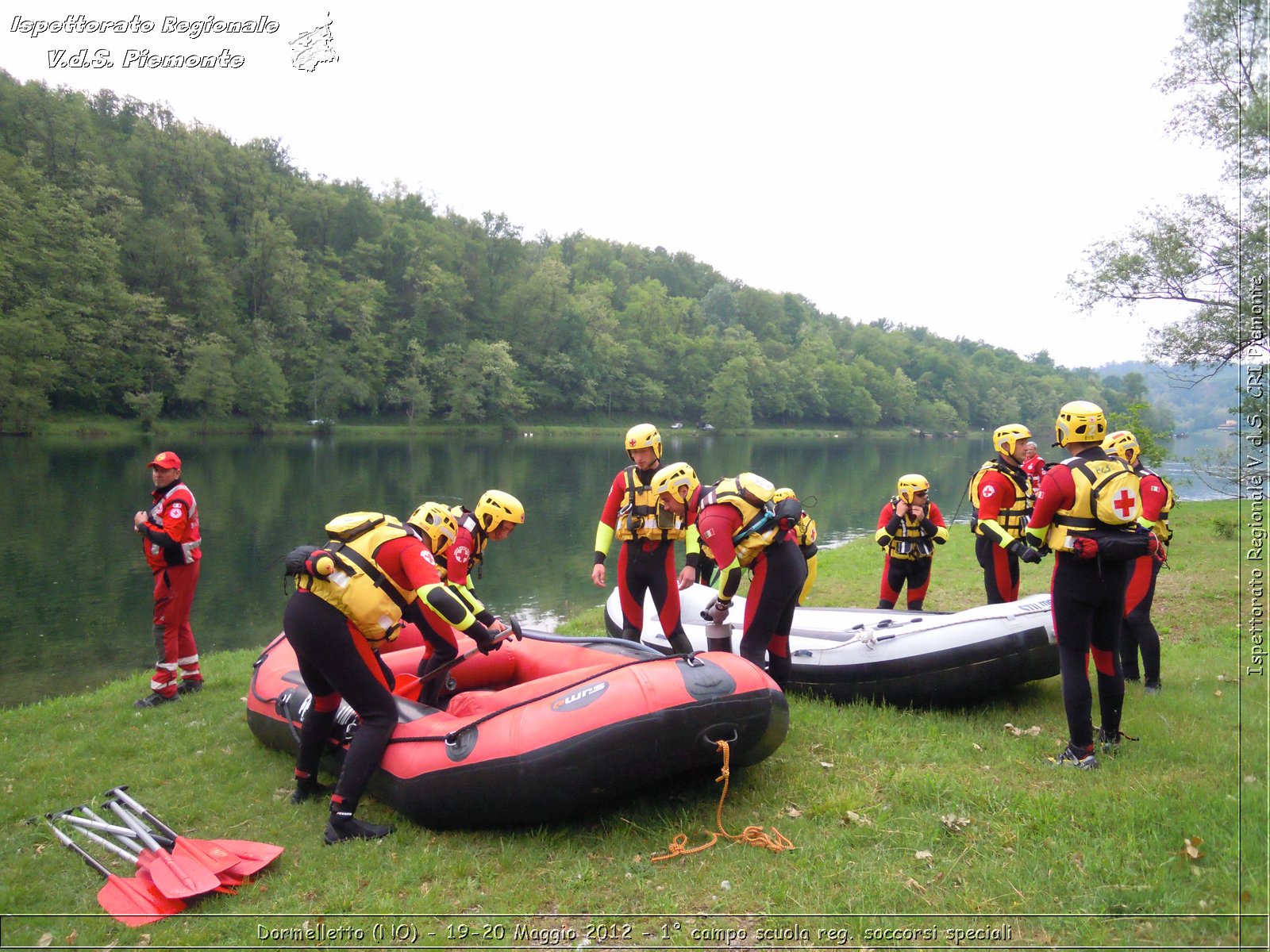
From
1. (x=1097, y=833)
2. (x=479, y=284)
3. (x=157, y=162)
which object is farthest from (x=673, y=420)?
(x=1097, y=833)

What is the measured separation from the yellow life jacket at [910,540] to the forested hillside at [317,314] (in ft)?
146

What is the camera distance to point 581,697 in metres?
4.43

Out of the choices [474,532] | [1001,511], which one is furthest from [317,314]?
[1001,511]

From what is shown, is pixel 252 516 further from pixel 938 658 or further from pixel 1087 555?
pixel 1087 555

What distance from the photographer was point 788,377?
314ft

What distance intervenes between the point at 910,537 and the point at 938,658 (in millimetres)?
2573

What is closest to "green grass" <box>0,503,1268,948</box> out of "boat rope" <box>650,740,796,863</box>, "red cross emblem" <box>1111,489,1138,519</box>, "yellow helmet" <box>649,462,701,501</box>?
"boat rope" <box>650,740,796,863</box>

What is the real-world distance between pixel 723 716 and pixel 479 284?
8256 cm

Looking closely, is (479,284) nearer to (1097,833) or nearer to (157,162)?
(157,162)

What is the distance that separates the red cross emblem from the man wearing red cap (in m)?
7.29

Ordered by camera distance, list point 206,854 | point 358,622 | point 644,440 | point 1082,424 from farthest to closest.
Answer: point 644,440
point 1082,424
point 358,622
point 206,854

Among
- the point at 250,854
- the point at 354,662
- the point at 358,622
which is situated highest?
the point at 358,622

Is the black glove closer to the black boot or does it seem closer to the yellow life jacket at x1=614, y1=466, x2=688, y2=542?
the yellow life jacket at x1=614, y1=466, x2=688, y2=542

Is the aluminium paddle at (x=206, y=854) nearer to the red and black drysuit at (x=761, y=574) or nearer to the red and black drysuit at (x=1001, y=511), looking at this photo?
the red and black drysuit at (x=761, y=574)
